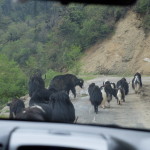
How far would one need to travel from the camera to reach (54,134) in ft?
5.64

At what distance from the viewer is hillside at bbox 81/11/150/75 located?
2.57 meters

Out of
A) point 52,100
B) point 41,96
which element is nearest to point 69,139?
point 52,100

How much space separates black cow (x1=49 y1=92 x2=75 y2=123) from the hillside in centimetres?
36

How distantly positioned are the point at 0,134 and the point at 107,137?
0.55 m

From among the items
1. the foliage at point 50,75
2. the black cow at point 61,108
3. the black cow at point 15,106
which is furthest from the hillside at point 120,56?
the black cow at point 15,106

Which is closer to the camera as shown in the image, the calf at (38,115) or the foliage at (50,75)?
the calf at (38,115)

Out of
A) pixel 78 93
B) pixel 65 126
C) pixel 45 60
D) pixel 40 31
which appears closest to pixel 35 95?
pixel 78 93

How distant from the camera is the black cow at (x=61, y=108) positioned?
2545 millimetres

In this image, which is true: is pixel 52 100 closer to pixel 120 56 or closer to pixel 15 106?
pixel 15 106

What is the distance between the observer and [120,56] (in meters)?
2.72

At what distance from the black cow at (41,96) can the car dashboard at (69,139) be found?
1.17 metres

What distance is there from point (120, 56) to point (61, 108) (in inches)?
27.8

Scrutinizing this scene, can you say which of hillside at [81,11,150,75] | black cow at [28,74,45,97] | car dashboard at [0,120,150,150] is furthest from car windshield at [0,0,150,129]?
car dashboard at [0,120,150,150]

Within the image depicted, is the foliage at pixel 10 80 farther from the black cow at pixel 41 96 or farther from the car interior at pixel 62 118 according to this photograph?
the black cow at pixel 41 96
